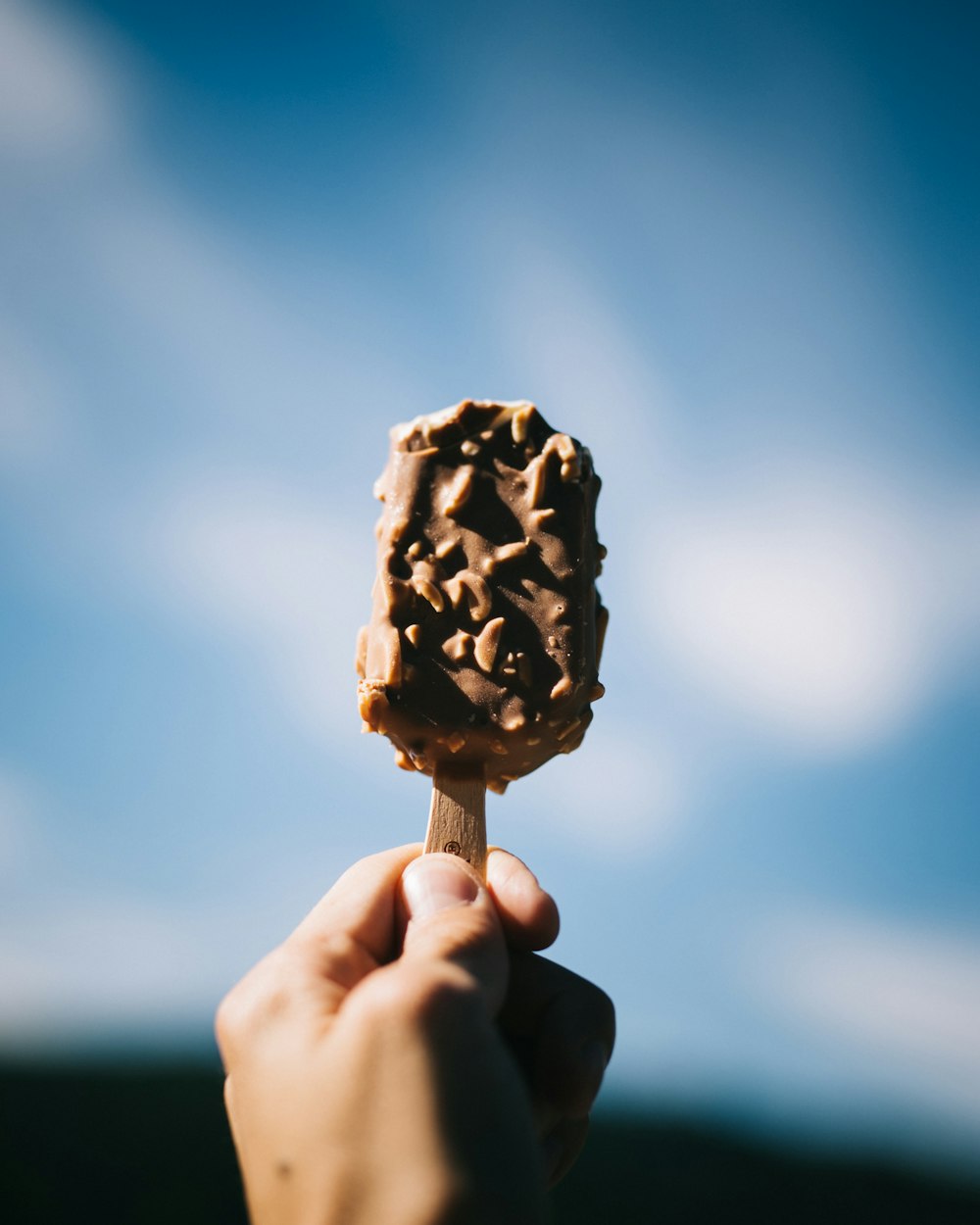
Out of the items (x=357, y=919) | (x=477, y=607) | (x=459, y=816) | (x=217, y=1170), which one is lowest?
(x=217, y=1170)

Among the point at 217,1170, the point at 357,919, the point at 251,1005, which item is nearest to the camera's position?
the point at 251,1005

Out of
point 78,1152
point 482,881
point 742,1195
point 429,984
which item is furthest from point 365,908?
point 742,1195

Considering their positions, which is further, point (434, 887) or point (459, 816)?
point (459, 816)

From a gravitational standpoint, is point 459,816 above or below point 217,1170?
above

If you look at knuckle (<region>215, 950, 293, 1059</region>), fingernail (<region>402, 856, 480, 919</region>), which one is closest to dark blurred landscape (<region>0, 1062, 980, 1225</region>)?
fingernail (<region>402, 856, 480, 919</region>)

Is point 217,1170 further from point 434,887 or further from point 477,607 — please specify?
point 477,607

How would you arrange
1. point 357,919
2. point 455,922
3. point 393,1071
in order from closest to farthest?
point 393,1071 → point 455,922 → point 357,919

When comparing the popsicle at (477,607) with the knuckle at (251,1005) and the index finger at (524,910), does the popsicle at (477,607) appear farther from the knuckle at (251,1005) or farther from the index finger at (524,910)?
the knuckle at (251,1005)

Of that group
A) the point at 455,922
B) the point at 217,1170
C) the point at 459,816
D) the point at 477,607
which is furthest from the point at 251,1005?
the point at 217,1170

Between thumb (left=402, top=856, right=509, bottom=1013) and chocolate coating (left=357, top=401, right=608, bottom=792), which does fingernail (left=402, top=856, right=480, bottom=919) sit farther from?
chocolate coating (left=357, top=401, right=608, bottom=792)
